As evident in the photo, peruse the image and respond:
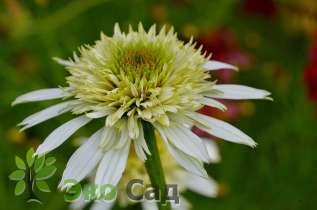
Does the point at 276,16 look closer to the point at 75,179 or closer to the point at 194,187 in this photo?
the point at 194,187

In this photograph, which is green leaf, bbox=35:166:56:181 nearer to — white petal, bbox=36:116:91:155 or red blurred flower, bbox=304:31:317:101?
A: white petal, bbox=36:116:91:155

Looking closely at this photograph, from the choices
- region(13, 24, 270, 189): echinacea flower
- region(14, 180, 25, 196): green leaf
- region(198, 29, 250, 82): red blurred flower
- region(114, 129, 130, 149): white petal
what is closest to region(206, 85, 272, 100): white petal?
region(13, 24, 270, 189): echinacea flower

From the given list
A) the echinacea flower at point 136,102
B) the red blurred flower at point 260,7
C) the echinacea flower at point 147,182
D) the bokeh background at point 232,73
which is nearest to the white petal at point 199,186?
the echinacea flower at point 147,182

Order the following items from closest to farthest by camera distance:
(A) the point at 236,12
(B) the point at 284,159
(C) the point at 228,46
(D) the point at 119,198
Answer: (D) the point at 119,198 → (B) the point at 284,159 → (C) the point at 228,46 → (A) the point at 236,12

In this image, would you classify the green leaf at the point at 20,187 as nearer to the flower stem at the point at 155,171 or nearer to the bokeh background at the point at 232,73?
the flower stem at the point at 155,171

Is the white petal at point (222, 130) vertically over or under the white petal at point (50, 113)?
under

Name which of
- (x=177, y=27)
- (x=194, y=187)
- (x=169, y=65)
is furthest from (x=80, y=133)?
(x=169, y=65)
